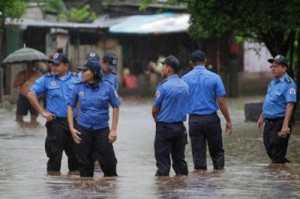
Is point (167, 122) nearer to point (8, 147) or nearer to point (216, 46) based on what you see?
point (8, 147)

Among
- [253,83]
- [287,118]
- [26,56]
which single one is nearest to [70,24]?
[253,83]

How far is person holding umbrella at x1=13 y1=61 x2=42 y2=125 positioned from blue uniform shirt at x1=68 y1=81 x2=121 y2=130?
13.4 m

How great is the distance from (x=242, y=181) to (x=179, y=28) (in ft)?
90.5

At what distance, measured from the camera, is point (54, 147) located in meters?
13.4

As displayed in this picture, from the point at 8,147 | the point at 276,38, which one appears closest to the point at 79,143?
the point at 8,147

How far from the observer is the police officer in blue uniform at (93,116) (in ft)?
40.1

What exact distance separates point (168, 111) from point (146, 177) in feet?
3.06

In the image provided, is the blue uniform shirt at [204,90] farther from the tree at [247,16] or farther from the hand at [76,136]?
the tree at [247,16]

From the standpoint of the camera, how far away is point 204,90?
13367 mm

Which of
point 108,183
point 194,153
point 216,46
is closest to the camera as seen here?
point 108,183

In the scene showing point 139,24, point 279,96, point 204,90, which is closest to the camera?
point 204,90

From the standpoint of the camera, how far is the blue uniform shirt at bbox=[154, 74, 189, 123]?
12.6 meters

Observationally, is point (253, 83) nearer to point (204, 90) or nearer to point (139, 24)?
point (139, 24)

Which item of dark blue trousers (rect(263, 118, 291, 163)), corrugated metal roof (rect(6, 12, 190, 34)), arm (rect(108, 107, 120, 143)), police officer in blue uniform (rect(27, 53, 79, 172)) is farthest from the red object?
arm (rect(108, 107, 120, 143))
